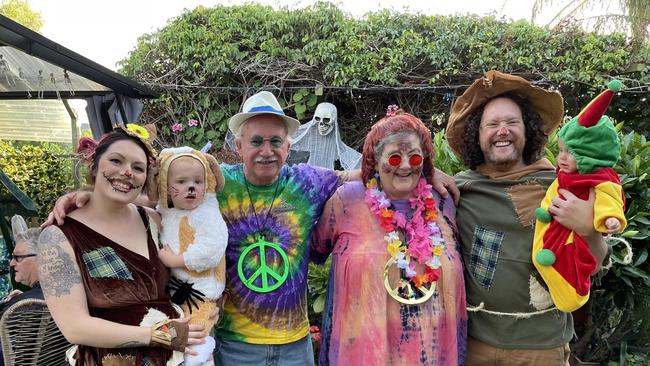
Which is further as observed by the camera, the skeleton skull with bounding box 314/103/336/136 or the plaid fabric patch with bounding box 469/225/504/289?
the skeleton skull with bounding box 314/103/336/136

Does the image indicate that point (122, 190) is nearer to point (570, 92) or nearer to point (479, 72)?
point (479, 72)

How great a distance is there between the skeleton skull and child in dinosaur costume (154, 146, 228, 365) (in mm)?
4414

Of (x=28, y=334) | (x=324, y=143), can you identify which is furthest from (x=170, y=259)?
(x=324, y=143)

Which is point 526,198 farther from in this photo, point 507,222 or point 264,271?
point 264,271

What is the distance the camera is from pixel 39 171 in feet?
24.6

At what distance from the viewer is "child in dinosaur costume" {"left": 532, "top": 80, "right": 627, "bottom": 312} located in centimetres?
193

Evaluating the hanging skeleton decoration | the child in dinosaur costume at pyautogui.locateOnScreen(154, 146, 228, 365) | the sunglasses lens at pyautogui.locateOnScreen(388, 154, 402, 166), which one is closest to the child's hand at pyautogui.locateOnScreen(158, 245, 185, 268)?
the child in dinosaur costume at pyautogui.locateOnScreen(154, 146, 228, 365)

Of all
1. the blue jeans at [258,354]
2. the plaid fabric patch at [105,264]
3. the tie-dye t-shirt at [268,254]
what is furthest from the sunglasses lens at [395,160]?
the plaid fabric patch at [105,264]

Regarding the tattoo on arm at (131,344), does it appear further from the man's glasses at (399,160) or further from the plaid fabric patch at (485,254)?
the plaid fabric patch at (485,254)

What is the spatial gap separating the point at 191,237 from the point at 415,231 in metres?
1.07

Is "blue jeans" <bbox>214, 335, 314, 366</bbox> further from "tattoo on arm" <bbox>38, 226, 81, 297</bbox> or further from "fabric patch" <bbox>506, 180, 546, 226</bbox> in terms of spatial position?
"fabric patch" <bbox>506, 180, 546, 226</bbox>

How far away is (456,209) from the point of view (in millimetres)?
2541

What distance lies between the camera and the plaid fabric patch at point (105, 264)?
6.19ft

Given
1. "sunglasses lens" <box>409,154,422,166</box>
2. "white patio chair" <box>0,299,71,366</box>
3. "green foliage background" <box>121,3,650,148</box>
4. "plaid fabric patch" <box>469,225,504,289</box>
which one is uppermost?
"green foliage background" <box>121,3,650,148</box>
